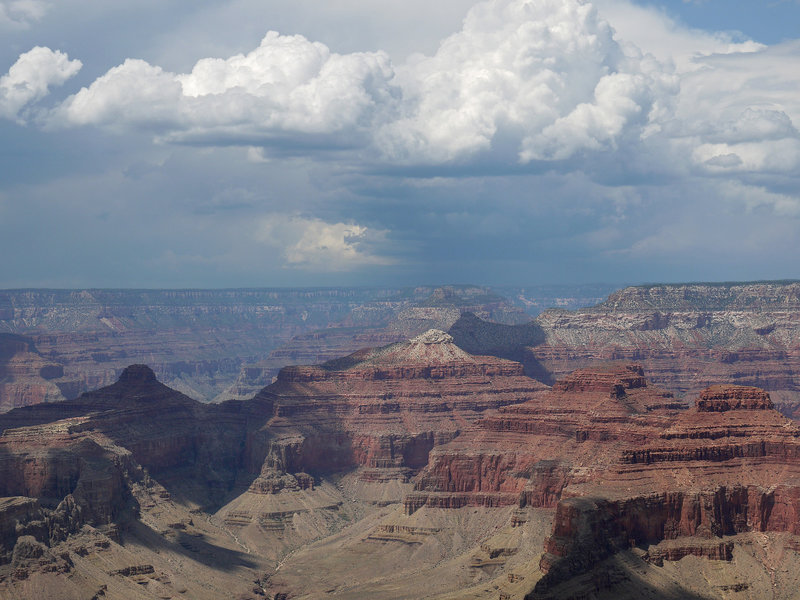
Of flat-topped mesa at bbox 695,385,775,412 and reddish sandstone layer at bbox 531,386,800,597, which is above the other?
flat-topped mesa at bbox 695,385,775,412

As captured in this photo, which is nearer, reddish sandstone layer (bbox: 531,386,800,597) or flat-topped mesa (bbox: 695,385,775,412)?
reddish sandstone layer (bbox: 531,386,800,597)

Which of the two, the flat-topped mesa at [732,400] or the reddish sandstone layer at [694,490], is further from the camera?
the flat-topped mesa at [732,400]

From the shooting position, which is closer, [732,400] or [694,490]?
[694,490]

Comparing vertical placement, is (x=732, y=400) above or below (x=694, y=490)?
above

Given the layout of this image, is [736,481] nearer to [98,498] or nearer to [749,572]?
[749,572]

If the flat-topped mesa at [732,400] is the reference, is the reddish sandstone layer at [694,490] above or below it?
below
